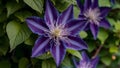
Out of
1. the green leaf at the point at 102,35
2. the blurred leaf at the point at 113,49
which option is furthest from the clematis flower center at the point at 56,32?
the blurred leaf at the point at 113,49

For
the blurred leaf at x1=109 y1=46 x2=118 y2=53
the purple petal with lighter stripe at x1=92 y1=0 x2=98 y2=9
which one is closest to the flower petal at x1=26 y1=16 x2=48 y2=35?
the purple petal with lighter stripe at x1=92 y1=0 x2=98 y2=9

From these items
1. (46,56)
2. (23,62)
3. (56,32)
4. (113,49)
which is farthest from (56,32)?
(113,49)

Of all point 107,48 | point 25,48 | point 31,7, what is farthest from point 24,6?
point 107,48

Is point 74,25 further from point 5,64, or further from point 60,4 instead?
point 5,64

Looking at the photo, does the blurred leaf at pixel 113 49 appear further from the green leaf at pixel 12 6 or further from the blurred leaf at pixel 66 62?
the green leaf at pixel 12 6

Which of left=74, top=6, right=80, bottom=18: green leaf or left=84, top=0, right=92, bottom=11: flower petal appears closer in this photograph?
left=74, top=6, right=80, bottom=18: green leaf

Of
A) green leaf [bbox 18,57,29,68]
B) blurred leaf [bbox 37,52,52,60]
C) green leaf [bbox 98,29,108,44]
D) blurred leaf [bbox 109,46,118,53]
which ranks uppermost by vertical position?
blurred leaf [bbox 37,52,52,60]

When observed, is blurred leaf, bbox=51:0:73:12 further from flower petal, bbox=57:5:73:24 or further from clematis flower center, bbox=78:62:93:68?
clematis flower center, bbox=78:62:93:68
